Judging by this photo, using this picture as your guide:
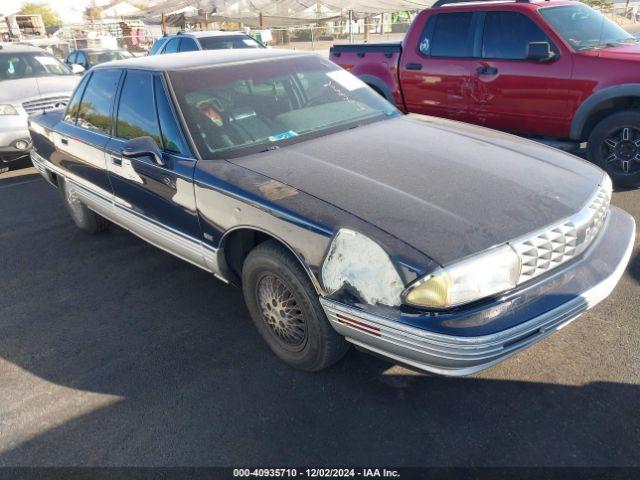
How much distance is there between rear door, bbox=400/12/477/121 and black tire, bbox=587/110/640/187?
1.42m

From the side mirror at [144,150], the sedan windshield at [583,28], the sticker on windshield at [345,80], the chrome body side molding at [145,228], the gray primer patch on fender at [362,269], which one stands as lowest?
the chrome body side molding at [145,228]

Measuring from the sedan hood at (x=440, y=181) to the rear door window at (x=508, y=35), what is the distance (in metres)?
2.45

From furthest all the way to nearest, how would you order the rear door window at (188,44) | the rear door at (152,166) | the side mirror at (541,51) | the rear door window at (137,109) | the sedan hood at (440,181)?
the rear door window at (188,44)
the side mirror at (541,51)
the rear door window at (137,109)
the rear door at (152,166)
the sedan hood at (440,181)

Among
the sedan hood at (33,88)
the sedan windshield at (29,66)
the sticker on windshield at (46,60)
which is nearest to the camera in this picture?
the sedan hood at (33,88)

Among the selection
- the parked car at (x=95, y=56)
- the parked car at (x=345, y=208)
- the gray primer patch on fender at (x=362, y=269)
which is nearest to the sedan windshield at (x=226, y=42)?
the parked car at (x=95, y=56)

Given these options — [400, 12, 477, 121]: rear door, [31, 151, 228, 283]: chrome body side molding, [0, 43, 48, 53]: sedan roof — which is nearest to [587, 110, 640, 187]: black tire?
[400, 12, 477, 121]: rear door

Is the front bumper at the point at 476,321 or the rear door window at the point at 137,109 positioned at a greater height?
the rear door window at the point at 137,109

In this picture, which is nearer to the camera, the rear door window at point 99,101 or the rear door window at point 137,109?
the rear door window at point 137,109

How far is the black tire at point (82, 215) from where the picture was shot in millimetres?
4945

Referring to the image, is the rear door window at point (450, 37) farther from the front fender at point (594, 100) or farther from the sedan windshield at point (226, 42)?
the sedan windshield at point (226, 42)

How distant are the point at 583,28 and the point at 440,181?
13.1 feet

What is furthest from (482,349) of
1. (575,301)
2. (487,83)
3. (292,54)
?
(487,83)

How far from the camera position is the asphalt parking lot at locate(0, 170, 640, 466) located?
2414mm

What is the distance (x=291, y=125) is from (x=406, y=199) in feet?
4.13
